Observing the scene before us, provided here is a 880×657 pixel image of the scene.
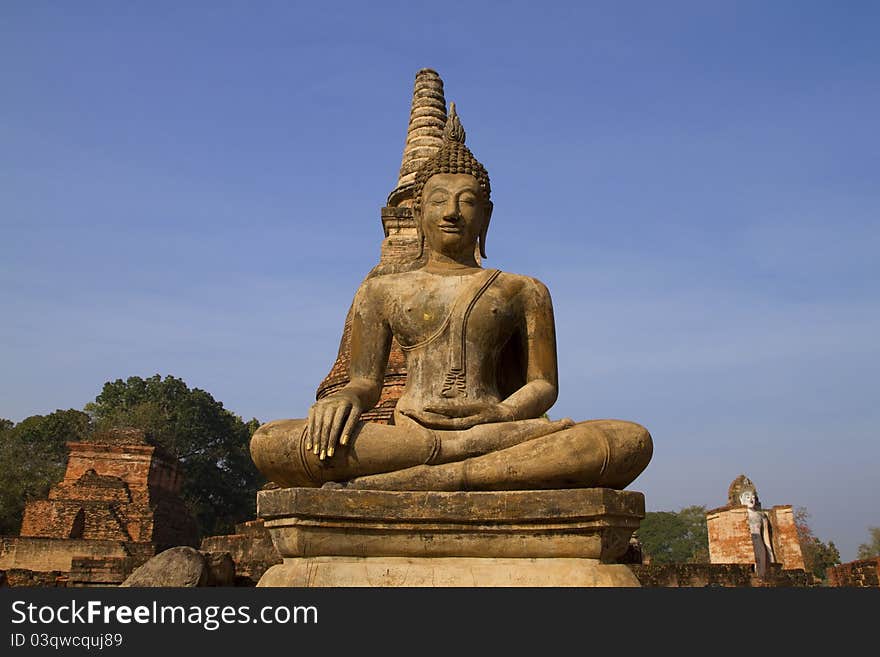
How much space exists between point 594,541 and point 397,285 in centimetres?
205

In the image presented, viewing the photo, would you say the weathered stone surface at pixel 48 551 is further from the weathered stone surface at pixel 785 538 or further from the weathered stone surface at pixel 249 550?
the weathered stone surface at pixel 785 538

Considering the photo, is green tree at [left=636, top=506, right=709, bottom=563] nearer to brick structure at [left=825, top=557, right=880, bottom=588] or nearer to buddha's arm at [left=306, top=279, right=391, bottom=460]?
brick structure at [left=825, top=557, right=880, bottom=588]

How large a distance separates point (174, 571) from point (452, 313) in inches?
178

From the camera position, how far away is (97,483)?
23.7 meters

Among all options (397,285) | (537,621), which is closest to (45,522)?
(397,285)

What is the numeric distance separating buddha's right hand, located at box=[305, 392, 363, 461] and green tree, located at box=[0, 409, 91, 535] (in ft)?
111

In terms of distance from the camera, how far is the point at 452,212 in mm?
5156

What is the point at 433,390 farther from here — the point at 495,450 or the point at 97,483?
the point at 97,483

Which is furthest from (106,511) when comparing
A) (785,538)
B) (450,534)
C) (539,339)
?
(450,534)

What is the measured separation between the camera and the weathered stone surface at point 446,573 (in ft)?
12.8

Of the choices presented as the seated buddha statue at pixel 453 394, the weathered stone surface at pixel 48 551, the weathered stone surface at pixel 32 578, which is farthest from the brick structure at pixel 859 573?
the weathered stone surface at pixel 48 551

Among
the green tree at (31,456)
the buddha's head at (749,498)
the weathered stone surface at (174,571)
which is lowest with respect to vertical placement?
the weathered stone surface at (174,571)

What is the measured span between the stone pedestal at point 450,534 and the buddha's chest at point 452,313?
1181mm

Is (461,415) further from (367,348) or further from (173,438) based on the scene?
(173,438)
